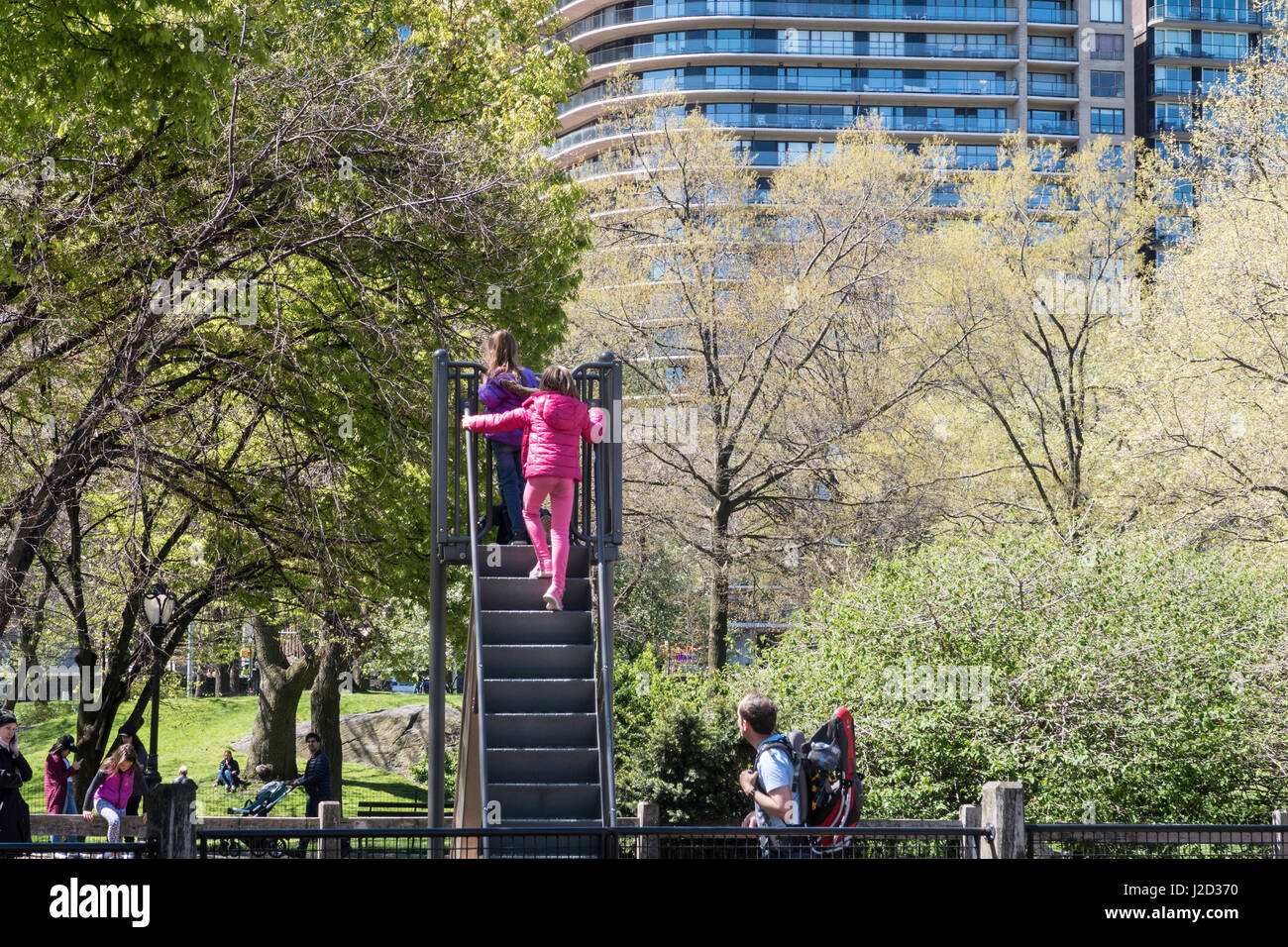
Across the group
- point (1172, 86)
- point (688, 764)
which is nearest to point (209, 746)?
point (688, 764)

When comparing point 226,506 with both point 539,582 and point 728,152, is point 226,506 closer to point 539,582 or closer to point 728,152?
point 539,582

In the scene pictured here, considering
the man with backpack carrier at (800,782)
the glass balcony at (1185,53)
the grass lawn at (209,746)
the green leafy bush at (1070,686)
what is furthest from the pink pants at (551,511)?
the glass balcony at (1185,53)

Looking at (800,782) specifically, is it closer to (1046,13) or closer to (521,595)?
(521,595)

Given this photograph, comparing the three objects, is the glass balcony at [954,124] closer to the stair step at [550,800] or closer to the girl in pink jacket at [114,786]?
the girl in pink jacket at [114,786]

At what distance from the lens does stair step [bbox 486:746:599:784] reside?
7715 mm

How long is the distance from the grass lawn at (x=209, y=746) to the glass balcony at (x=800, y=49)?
159 ft

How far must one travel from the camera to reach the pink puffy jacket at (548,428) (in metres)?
8.68

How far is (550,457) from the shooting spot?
8.68 meters

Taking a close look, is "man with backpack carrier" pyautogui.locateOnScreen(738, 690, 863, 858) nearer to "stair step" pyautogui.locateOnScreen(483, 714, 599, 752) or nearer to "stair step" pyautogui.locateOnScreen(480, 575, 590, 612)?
"stair step" pyautogui.locateOnScreen(483, 714, 599, 752)

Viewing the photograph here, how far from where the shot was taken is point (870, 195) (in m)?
26.8
